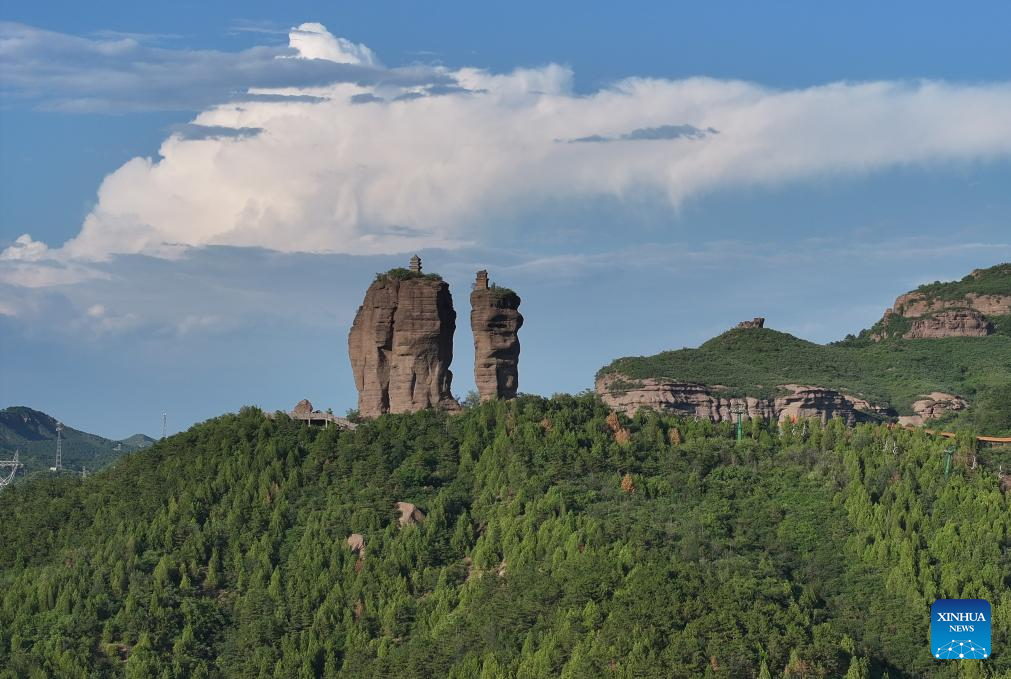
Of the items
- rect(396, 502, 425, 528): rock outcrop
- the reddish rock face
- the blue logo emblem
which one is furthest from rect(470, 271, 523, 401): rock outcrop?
the blue logo emblem

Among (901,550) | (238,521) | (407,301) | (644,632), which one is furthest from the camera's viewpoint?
(407,301)

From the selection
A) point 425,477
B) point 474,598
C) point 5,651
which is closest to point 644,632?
point 474,598

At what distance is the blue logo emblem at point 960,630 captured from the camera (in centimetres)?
10781

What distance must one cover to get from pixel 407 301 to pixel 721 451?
922 inches

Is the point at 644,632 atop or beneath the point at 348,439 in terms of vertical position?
beneath

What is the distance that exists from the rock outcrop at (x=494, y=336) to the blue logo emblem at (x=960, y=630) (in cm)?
4222

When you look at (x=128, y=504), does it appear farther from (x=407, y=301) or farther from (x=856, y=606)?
(x=856, y=606)

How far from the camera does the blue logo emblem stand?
354 ft

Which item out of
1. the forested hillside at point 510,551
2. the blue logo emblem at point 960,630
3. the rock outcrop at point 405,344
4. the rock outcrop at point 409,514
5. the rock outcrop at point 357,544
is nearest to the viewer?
the blue logo emblem at point 960,630

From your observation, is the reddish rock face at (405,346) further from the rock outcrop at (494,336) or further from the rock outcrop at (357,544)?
the rock outcrop at (357,544)

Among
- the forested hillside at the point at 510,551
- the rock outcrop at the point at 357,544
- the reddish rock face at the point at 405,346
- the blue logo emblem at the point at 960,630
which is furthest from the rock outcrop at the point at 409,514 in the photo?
the blue logo emblem at the point at 960,630

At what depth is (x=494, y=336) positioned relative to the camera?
5773 inches

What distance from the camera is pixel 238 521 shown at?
133625 millimetres

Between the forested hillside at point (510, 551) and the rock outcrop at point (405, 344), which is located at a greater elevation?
the rock outcrop at point (405, 344)
